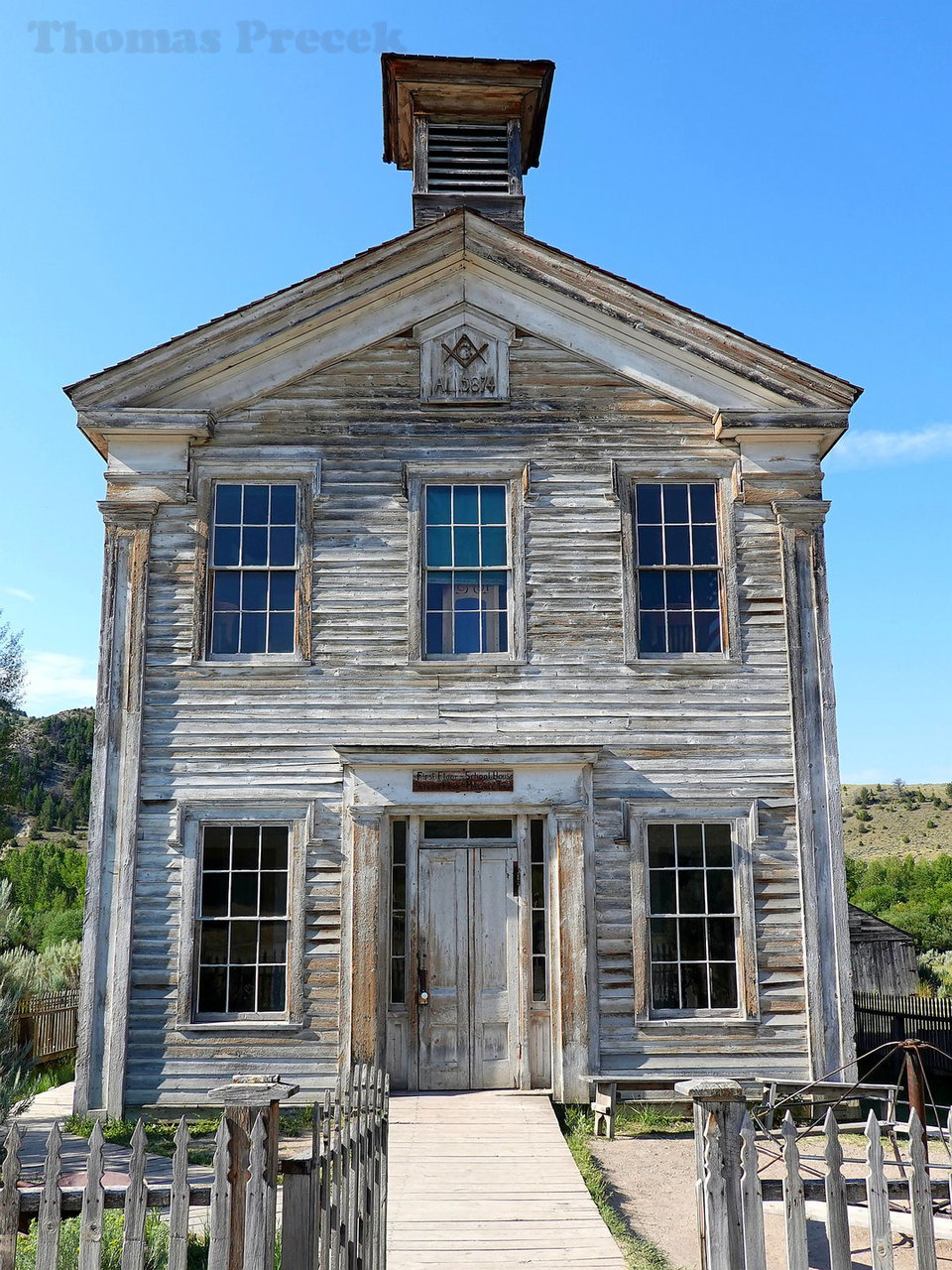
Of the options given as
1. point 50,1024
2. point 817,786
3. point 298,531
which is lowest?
point 50,1024

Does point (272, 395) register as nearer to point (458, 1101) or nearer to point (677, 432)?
point (677, 432)

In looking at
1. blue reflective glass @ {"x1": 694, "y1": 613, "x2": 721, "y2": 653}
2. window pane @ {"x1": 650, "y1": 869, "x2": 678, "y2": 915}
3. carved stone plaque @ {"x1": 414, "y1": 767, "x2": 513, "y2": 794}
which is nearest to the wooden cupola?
blue reflective glass @ {"x1": 694, "y1": 613, "x2": 721, "y2": 653}

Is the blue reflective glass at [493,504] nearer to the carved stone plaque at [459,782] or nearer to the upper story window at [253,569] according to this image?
the upper story window at [253,569]

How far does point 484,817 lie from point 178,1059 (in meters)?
3.78

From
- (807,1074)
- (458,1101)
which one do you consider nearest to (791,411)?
(807,1074)

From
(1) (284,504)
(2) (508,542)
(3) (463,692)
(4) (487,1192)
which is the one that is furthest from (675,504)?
(4) (487,1192)

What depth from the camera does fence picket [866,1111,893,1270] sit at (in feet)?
15.1

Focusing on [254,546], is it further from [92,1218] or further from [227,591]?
[92,1218]

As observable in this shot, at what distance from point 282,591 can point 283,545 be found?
20.0 inches

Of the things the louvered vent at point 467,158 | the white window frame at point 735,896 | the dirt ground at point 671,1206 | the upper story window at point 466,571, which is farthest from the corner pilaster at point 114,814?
the louvered vent at point 467,158

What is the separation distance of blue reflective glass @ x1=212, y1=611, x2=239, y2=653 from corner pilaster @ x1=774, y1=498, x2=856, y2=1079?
5.85 m

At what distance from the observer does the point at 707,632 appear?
1198 centimetres

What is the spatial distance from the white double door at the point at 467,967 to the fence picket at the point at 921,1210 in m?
6.54

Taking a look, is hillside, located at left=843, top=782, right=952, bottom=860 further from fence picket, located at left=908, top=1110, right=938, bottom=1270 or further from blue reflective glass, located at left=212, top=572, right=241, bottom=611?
fence picket, located at left=908, top=1110, right=938, bottom=1270
